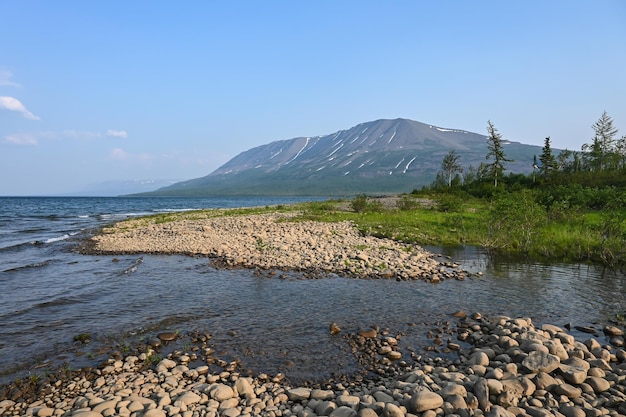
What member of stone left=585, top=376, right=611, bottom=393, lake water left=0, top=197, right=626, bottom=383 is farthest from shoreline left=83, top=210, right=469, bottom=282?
stone left=585, top=376, right=611, bottom=393

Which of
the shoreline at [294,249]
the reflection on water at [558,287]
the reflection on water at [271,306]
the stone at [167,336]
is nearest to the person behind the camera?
the reflection on water at [271,306]

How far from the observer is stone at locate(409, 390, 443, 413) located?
19.4ft

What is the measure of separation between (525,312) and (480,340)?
3.42 metres

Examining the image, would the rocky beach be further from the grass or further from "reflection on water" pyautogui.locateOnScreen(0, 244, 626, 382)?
the grass

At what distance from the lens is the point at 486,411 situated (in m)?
5.96

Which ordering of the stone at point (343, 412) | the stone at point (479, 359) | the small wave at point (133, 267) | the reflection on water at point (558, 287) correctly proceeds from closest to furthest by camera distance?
the stone at point (343, 412) < the stone at point (479, 359) < the reflection on water at point (558, 287) < the small wave at point (133, 267)

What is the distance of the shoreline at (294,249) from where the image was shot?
54.3 feet

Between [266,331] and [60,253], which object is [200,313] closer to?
[266,331]

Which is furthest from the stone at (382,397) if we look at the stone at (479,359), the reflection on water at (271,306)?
the stone at (479,359)

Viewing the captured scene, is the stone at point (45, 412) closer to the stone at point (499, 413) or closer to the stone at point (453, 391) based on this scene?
the stone at point (453, 391)

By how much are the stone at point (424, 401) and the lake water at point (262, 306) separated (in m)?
2.20

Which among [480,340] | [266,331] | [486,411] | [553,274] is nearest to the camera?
[486,411]

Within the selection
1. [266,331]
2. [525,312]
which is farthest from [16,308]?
[525,312]

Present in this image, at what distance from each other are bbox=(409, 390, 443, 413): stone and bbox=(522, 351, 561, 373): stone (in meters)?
2.48
